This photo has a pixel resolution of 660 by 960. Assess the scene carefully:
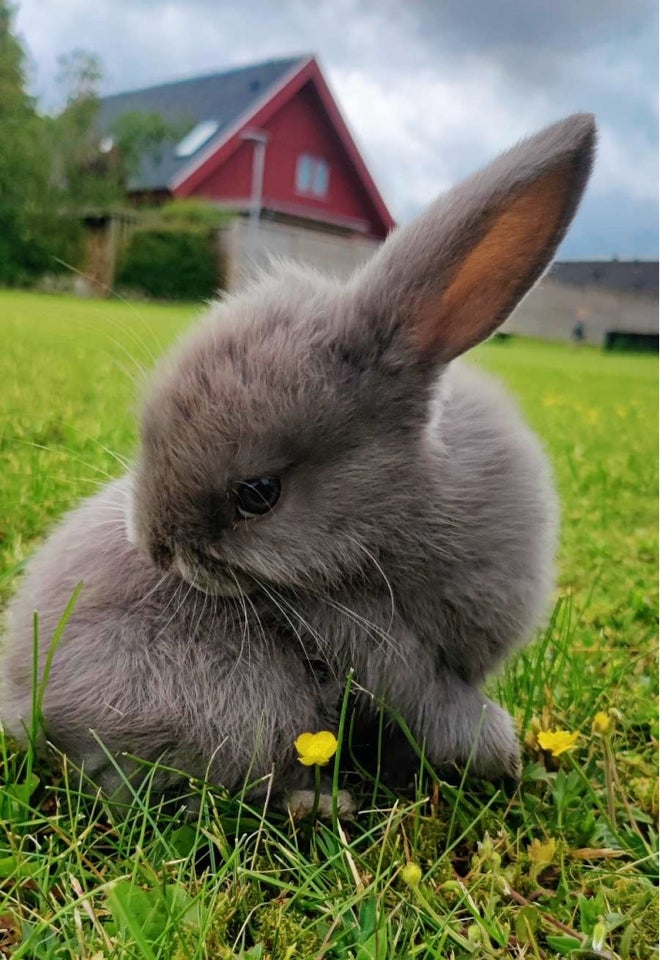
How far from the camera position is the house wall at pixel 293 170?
7.36 ft

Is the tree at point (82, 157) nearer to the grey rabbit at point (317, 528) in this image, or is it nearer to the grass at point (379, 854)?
the grass at point (379, 854)

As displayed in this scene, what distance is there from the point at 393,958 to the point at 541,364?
195 centimetres

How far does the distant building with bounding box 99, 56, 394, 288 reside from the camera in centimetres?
220

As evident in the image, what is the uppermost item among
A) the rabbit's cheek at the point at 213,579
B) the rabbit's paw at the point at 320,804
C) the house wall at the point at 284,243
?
the house wall at the point at 284,243

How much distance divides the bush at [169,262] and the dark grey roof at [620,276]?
878 millimetres

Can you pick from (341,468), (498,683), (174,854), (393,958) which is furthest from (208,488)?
(498,683)

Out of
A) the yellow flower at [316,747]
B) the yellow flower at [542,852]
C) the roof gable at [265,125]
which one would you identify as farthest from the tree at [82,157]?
the yellow flower at [542,852]

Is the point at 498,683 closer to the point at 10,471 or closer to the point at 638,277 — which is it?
the point at 10,471

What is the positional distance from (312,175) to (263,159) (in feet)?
0.46

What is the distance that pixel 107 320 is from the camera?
1640 mm

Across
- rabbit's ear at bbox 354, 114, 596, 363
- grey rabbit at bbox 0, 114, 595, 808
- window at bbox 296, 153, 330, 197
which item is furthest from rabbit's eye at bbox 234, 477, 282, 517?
window at bbox 296, 153, 330, 197

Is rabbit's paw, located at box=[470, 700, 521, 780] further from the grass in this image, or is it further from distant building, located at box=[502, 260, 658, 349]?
distant building, located at box=[502, 260, 658, 349]

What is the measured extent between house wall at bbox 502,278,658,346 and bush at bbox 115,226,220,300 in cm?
77

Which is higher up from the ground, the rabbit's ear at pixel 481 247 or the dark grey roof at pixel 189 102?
the dark grey roof at pixel 189 102
